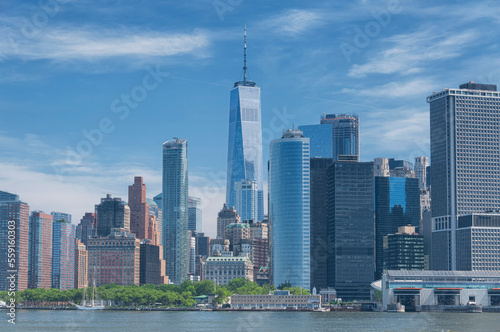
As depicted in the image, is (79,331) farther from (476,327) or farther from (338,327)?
(476,327)

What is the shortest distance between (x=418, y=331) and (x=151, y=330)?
175 feet

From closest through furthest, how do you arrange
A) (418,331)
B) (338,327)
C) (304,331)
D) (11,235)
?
(11,235)
(418,331)
(304,331)
(338,327)

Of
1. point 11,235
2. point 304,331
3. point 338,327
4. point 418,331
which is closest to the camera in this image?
point 11,235

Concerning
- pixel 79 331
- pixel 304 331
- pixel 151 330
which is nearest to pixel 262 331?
pixel 304 331

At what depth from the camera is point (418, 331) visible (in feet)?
542

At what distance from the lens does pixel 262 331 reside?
573 ft

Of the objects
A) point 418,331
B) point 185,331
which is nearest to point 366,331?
point 418,331

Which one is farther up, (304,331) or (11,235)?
(11,235)

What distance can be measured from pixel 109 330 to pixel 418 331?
203 ft

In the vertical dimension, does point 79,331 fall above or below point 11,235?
below

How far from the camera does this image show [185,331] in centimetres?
18162

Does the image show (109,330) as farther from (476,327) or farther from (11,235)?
(476,327)

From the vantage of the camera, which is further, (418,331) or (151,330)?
(151,330)

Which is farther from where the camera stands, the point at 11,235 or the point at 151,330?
the point at 151,330
